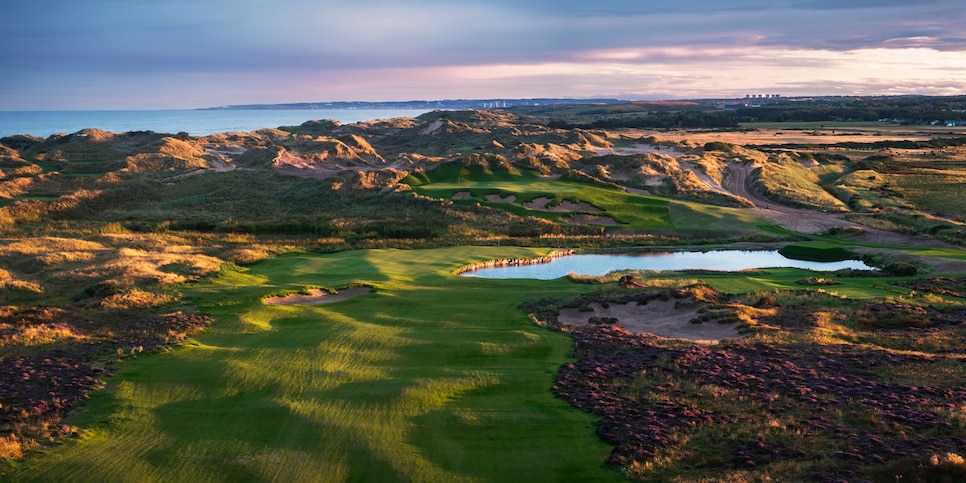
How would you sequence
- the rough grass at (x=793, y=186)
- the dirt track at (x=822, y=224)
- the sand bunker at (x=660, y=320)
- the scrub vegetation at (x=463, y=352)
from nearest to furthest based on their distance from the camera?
the scrub vegetation at (x=463, y=352) → the sand bunker at (x=660, y=320) → the dirt track at (x=822, y=224) → the rough grass at (x=793, y=186)

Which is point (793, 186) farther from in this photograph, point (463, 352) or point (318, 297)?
point (463, 352)

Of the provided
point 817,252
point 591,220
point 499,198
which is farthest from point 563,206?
point 817,252

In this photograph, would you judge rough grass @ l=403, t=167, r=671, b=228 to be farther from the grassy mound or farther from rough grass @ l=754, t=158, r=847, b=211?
rough grass @ l=754, t=158, r=847, b=211

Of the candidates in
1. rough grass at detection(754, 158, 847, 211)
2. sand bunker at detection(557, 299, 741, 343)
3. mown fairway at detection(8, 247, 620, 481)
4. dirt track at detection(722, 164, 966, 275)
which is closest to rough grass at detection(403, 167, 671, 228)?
dirt track at detection(722, 164, 966, 275)

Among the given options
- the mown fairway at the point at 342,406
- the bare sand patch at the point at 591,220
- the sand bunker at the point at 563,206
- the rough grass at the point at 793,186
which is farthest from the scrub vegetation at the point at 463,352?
the rough grass at the point at 793,186

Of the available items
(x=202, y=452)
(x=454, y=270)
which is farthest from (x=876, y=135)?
(x=202, y=452)

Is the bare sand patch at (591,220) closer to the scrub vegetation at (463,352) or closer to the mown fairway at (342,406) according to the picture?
the scrub vegetation at (463,352)
